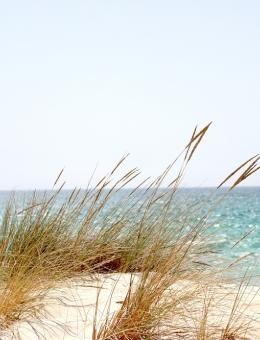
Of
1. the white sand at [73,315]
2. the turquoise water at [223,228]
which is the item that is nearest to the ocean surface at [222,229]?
the turquoise water at [223,228]

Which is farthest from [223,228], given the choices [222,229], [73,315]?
[73,315]

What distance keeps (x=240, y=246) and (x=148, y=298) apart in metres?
7.19

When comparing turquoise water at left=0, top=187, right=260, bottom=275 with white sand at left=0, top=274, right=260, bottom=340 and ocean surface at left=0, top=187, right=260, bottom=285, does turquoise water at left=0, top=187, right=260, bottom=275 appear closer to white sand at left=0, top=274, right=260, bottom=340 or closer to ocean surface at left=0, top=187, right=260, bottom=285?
ocean surface at left=0, top=187, right=260, bottom=285

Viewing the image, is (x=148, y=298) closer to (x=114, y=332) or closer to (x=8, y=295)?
(x=114, y=332)

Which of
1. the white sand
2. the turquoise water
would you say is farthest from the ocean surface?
the white sand

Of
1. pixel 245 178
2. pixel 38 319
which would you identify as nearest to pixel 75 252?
pixel 38 319

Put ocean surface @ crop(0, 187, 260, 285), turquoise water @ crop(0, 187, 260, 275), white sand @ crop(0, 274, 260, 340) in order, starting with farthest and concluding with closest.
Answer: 1. turquoise water @ crop(0, 187, 260, 275)
2. ocean surface @ crop(0, 187, 260, 285)
3. white sand @ crop(0, 274, 260, 340)

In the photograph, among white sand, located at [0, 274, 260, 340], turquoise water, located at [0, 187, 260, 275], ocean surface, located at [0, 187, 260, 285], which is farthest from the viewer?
turquoise water, located at [0, 187, 260, 275]

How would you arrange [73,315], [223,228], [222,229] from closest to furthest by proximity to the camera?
[73,315], [222,229], [223,228]

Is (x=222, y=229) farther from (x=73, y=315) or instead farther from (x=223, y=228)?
(x=73, y=315)

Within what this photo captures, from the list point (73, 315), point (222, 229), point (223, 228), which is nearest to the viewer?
point (73, 315)

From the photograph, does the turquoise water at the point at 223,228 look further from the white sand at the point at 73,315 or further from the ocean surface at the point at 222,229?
the white sand at the point at 73,315

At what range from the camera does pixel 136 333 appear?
1959 millimetres

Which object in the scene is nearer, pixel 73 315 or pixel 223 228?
pixel 73 315
